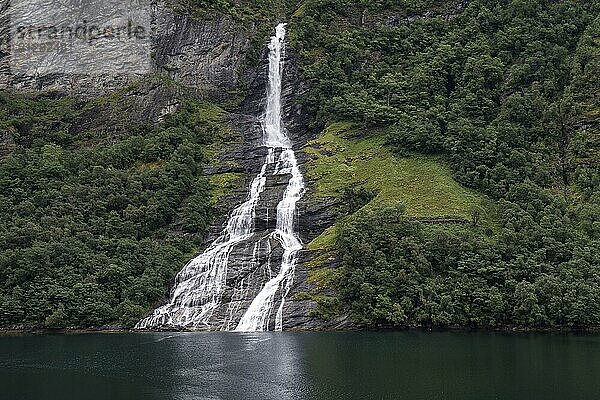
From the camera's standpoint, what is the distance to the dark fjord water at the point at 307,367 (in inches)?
1128

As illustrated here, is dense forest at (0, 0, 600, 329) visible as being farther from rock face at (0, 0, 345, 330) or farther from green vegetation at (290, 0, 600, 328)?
rock face at (0, 0, 345, 330)

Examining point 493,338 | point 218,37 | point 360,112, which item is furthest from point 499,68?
point 493,338

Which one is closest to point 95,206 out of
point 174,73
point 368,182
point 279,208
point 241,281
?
point 279,208

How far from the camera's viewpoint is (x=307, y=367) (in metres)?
35.1

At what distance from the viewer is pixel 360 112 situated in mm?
92438

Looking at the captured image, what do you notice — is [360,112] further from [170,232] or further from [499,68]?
[170,232]

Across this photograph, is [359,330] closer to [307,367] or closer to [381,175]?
[307,367]

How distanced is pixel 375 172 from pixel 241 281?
25102 mm

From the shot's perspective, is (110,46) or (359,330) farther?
(110,46)

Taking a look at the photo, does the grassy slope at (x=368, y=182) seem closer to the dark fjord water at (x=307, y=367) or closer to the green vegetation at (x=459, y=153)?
the green vegetation at (x=459, y=153)

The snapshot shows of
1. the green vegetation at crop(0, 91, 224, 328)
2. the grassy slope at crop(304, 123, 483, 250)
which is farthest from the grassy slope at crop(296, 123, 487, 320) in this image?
the green vegetation at crop(0, 91, 224, 328)

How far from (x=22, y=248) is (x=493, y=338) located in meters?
43.5

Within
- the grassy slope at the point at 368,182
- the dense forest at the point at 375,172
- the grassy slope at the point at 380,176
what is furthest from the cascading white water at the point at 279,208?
the dense forest at the point at 375,172

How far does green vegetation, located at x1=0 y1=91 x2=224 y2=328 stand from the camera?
192ft
